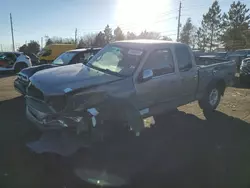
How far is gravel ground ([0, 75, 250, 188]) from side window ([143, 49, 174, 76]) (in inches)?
54.0

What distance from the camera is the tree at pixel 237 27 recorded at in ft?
169

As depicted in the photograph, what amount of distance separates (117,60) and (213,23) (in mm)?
59295

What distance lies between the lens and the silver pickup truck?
3744mm

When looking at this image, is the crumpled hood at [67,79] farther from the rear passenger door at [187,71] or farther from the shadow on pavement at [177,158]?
the rear passenger door at [187,71]

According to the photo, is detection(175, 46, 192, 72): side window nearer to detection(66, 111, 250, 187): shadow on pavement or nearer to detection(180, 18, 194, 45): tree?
detection(66, 111, 250, 187): shadow on pavement

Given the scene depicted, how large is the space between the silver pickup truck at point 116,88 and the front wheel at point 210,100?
Answer: 44 cm

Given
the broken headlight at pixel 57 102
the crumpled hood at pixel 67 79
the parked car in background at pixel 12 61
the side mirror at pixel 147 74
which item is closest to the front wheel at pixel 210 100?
the side mirror at pixel 147 74

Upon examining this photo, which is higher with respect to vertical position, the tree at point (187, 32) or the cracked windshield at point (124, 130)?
the tree at point (187, 32)

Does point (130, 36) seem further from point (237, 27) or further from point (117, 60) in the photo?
point (117, 60)

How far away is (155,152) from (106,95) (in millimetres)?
1372

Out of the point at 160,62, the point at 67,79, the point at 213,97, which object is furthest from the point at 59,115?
the point at 213,97

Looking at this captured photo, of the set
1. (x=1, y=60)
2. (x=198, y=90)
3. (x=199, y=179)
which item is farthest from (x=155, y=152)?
(x=1, y=60)

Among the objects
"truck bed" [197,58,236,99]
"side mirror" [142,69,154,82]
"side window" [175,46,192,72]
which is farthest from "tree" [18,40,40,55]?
"side mirror" [142,69,154,82]

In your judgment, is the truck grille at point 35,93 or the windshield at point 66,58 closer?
the truck grille at point 35,93
